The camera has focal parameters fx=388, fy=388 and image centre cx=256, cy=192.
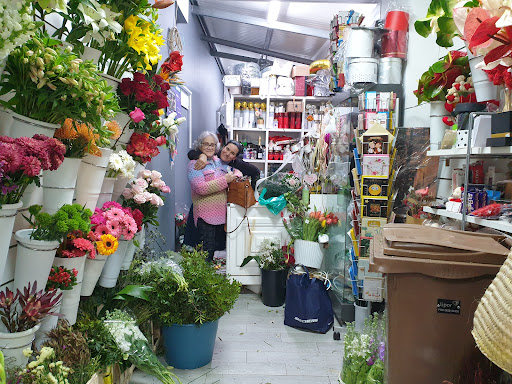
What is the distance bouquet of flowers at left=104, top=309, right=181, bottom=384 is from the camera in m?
1.67

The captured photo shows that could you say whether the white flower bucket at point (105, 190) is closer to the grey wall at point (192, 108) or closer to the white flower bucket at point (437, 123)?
the grey wall at point (192, 108)

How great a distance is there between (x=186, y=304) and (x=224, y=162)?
200cm

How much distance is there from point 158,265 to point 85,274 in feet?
2.70

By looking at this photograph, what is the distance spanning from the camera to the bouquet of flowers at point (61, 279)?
1.20 metres

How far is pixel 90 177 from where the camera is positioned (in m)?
1.38

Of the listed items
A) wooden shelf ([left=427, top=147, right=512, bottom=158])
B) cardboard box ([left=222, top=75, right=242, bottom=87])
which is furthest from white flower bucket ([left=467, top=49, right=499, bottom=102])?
cardboard box ([left=222, top=75, right=242, bottom=87])

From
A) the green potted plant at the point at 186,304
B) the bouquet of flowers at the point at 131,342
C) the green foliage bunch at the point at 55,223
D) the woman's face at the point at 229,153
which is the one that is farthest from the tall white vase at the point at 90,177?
the woman's face at the point at 229,153

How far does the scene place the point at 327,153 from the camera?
11.3ft

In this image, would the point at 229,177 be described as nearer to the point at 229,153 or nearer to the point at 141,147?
the point at 229,153

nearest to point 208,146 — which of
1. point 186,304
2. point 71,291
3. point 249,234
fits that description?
point 249,234

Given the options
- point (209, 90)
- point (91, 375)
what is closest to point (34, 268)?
point (91, 375)

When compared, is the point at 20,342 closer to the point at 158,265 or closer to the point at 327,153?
the point at 158,265

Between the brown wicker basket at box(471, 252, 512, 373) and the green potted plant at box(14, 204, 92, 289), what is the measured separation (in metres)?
1.06

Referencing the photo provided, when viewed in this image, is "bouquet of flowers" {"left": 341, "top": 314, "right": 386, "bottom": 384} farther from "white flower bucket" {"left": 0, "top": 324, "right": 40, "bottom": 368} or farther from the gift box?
the gift box
